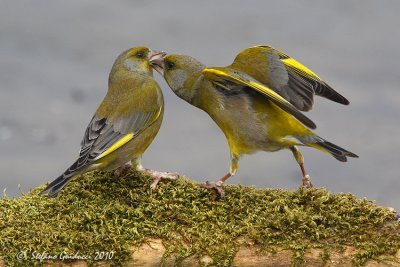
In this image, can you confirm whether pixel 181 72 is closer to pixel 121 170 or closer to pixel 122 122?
pixel 122 122

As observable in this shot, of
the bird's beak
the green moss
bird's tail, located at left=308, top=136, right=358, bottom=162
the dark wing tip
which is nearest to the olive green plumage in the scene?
the bird's beak

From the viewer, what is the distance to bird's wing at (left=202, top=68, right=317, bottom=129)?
→ 5.61 meters

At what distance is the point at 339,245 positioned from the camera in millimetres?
5426

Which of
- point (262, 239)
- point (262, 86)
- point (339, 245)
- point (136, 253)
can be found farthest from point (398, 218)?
point (136, 253)

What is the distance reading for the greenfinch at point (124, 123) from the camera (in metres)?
5.50

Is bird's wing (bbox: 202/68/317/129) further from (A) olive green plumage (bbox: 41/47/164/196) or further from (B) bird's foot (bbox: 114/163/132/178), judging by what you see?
(B) bird's foot (bbox: 114/163/132/178)

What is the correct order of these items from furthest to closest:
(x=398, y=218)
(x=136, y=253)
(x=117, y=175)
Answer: (x=117, y=175) < (x=398, y=218) < (x=136, y=253)

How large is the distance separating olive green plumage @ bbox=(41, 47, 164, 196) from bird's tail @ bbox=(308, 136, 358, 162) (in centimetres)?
158

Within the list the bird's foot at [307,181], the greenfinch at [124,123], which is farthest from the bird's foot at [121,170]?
the bird's foot at [307,181]

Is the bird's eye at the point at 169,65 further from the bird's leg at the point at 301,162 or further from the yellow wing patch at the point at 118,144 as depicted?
the bird's leg at the point at 301,162

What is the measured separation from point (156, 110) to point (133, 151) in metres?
0.49

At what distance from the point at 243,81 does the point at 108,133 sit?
4.47ft

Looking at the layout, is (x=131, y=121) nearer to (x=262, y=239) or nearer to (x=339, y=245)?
(x=262, y=239)

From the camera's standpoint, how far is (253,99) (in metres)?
6.07
